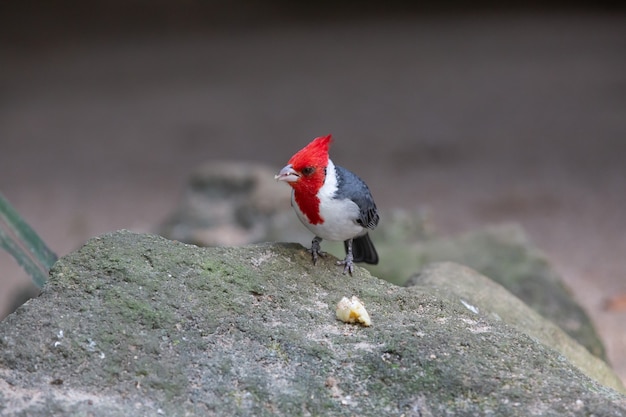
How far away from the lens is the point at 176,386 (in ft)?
6.81

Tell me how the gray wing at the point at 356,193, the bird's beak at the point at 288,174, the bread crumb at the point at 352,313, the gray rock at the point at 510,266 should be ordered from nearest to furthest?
the bread crumb at the point at 352,313
the bird's beak at the point at 288,174
the gray wing at the point at 356,193
the gray rock at the point at 510,266

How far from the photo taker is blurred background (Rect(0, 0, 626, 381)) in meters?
7.19

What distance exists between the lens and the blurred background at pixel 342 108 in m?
7.19

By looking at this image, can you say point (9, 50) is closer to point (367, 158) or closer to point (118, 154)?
point (118, 154)

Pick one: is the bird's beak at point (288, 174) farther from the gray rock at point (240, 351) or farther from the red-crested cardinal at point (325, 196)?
the gray rock at point (240, 351)

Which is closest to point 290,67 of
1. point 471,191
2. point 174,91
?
point 174,91

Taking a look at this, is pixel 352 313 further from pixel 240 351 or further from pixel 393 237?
pixel 393 237

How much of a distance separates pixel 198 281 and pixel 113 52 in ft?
27.9

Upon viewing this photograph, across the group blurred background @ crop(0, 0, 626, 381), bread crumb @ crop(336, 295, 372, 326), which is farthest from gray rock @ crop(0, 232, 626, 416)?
blurred background @ crop(0, 0, 626, 381)

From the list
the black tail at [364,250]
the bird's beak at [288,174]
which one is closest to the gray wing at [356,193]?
the bird's beak at [288,174]

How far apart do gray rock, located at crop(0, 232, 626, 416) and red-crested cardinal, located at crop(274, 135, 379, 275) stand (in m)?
0.34

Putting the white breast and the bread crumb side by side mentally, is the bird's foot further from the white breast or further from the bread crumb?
the bread crumb

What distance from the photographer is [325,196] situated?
2842 mm

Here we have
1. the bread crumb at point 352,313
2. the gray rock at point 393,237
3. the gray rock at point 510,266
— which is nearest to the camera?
the bread crumb at point 352,313
